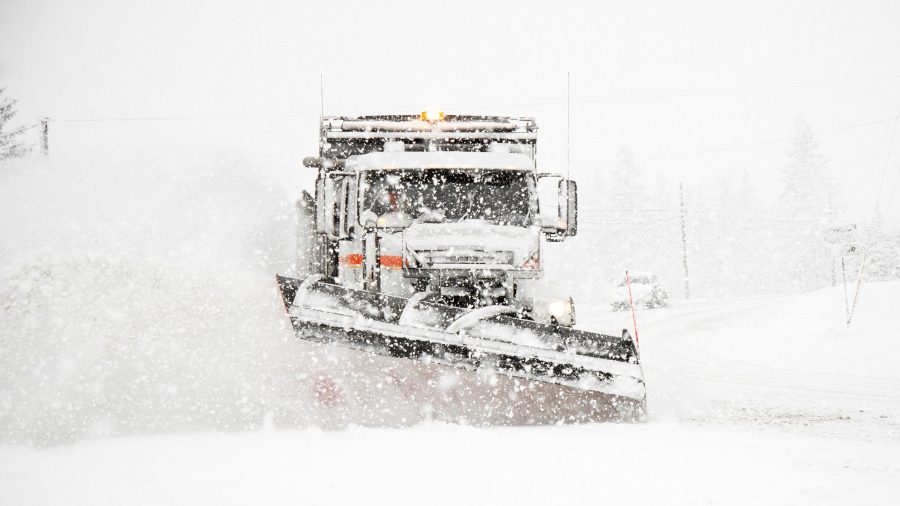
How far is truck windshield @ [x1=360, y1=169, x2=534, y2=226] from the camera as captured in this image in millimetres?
7098

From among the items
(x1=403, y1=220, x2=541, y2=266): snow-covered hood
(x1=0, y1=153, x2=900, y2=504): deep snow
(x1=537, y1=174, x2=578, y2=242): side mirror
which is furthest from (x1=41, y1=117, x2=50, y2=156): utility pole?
(x1=537, y1=174, x2=578, y2=242): side mirror

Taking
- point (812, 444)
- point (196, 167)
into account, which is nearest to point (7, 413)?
point (812, 444)

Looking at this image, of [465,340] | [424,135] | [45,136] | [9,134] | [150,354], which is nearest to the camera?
[465,340]

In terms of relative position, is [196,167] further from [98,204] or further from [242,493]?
[242,493]

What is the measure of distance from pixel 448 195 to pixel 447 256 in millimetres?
988

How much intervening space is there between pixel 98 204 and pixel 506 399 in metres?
6.24

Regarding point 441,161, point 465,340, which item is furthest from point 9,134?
point 465,340

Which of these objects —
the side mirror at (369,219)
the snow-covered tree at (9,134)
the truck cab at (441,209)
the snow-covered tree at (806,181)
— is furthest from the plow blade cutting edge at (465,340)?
the snow-covered tree at (806,181)

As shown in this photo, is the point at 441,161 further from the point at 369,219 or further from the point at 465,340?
the point at 465,340

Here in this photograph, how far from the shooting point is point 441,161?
23.5ft

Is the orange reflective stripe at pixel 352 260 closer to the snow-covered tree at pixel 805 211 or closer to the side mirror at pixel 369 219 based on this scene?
the side mirror at pixel 369 219

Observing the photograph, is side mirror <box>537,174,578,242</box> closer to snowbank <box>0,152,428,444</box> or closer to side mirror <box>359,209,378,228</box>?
side mirror <box>359,209,378,228</box>

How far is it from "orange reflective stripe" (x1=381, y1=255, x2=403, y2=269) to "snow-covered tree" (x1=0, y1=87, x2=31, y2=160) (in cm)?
3087

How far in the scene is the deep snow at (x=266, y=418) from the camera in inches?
141
